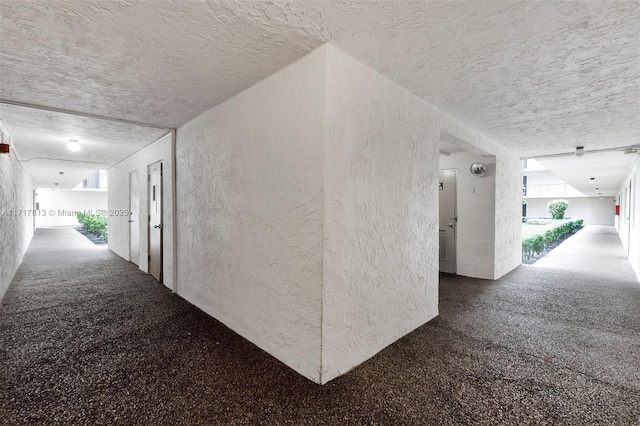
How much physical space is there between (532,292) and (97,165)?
974cm

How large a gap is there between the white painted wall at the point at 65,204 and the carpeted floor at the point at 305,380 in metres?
19.9

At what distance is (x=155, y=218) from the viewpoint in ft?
16.5

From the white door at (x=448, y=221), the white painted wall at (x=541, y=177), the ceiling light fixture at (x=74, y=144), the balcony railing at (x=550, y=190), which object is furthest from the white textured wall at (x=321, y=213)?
the white painted wall at (x=541, y=177)

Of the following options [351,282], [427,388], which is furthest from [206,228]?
[427,388]

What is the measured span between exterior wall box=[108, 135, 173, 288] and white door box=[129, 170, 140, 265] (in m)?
0.21

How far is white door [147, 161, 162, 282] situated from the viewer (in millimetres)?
4746

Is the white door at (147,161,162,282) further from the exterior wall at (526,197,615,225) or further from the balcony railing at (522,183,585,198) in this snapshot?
the exterior wall at (526,197,615,225)

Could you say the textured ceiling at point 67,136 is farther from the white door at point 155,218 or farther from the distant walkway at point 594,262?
the distant walkway at point 594,262

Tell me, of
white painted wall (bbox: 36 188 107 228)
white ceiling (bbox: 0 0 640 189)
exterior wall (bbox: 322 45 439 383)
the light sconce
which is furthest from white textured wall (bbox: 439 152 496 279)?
white painted wall (bbox: 36 188 107 228)

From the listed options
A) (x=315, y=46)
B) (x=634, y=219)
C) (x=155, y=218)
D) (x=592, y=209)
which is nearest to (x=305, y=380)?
(x=315, y=46)

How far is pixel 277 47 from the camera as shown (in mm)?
2002

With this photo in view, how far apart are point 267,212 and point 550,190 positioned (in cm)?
2735

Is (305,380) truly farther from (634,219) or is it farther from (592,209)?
(592,209)

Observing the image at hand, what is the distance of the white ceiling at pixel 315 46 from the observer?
5.35ft
